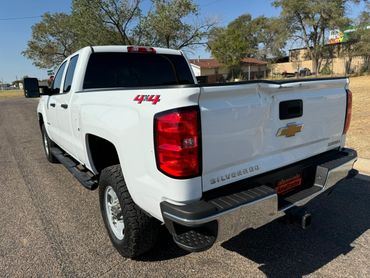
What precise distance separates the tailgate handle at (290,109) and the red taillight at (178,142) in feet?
2.88

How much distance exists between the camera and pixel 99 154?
359cm

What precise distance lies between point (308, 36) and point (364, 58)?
26.2 ft

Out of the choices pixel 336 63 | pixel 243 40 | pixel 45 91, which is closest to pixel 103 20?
pixel 45 91

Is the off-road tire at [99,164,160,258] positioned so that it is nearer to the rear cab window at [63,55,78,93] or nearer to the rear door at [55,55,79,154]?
the rear door at [55,55,79,154]

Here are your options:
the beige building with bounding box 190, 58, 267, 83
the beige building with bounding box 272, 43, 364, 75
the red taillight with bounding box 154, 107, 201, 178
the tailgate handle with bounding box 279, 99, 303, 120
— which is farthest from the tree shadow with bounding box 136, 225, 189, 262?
the beige building with bounding box 272, 43, 364, 75

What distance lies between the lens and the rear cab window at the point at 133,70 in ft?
13.5

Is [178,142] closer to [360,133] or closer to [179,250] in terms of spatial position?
[179,250]

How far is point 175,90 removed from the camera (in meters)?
2.11

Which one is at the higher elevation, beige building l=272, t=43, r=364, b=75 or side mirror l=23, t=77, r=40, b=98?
beige building l=272, t=43, r=364, b=75

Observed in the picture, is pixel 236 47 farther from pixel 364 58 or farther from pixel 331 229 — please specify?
pixel 331 229

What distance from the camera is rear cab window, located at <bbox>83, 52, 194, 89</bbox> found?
4102mm

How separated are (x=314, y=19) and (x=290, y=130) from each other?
1781 inches

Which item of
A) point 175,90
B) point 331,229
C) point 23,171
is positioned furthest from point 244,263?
point 23,171

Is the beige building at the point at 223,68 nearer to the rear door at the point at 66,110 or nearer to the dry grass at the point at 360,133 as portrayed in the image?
the dry grass at the point at 360,133
